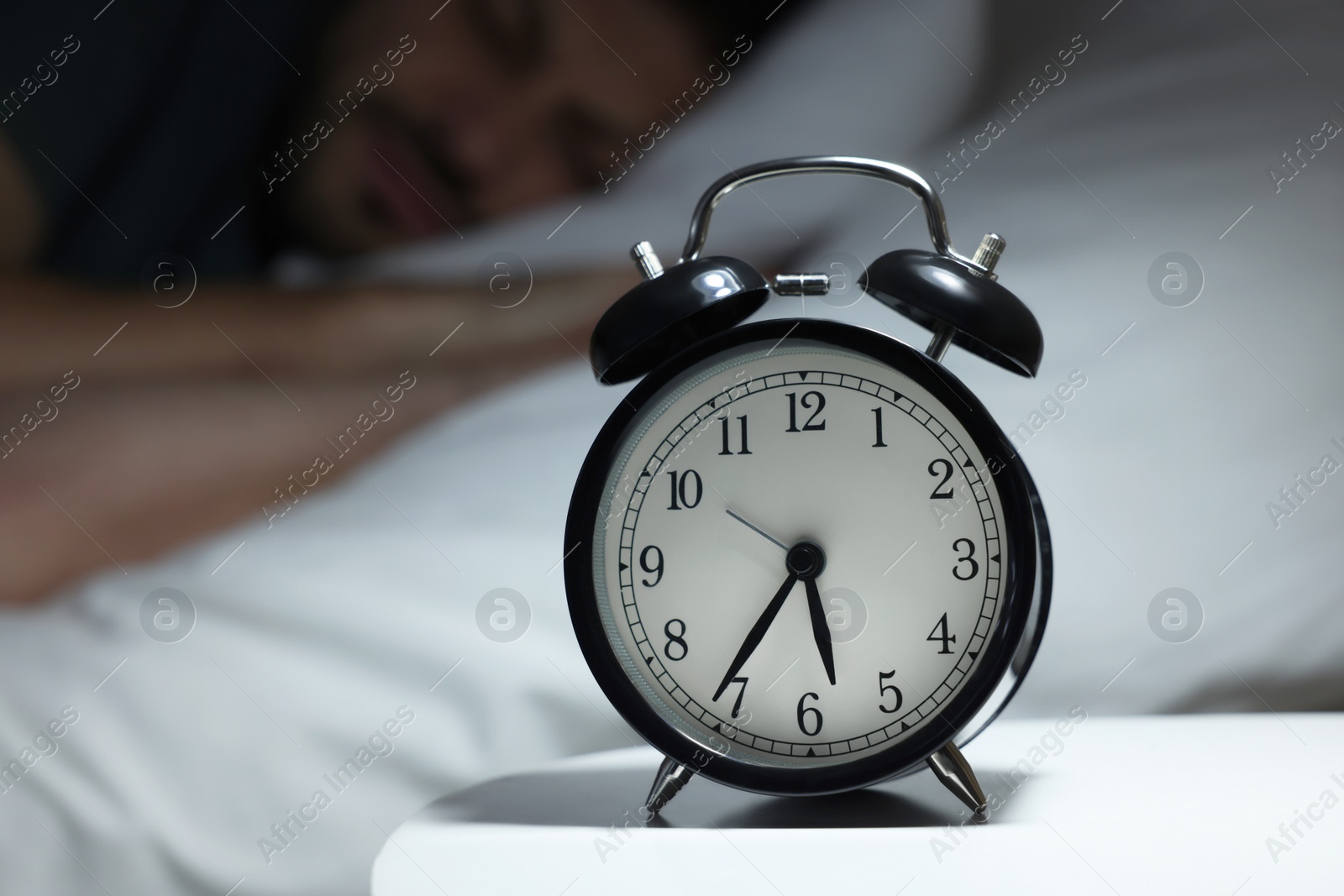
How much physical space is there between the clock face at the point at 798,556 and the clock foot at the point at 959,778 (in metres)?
0.03

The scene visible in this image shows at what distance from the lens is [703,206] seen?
94 centimetres

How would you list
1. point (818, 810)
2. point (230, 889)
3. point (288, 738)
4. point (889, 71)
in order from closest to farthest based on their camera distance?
point (818, 810) < point (230, 889) < point (288, 738) < point (889, 71)

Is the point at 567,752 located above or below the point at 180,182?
below

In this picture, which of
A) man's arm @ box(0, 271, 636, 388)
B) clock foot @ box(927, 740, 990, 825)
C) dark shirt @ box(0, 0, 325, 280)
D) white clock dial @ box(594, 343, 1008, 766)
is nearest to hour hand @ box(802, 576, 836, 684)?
white clock dial @ box(594, 343, 1008, 766)

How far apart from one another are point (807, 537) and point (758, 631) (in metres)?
0.09

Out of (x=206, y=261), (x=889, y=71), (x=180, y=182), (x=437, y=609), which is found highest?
(x=889, y=71)

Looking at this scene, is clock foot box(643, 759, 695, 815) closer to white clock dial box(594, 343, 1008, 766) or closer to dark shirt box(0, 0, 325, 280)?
white clock dial box(594, 343, 1008, 766)

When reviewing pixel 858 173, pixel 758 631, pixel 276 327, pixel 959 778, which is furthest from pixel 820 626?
pixel 276 327

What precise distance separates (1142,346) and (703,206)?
2.42 feet

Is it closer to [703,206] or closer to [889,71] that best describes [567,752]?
[703,206]

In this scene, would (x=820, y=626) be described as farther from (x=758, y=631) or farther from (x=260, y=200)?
(x=260, y=200)

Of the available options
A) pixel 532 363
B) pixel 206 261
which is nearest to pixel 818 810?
pixel 532 363

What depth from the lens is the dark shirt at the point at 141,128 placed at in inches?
62.7

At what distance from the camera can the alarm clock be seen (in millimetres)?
849
